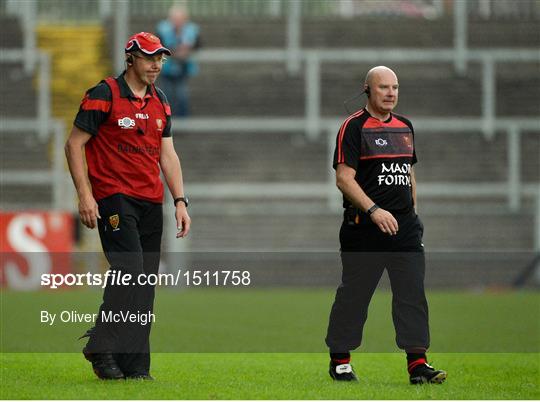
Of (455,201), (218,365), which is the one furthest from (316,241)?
(218,365)

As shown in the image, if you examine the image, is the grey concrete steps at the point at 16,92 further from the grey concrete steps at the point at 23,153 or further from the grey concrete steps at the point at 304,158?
the grey concrete steps at the point at 304,158

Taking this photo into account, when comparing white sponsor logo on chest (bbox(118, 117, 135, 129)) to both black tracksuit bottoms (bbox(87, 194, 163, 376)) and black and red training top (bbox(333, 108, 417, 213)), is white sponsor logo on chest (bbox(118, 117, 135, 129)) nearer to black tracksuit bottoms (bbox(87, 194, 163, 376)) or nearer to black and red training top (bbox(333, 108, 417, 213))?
black tracksuit bottoms (bbox(87, 194, 163, 376))

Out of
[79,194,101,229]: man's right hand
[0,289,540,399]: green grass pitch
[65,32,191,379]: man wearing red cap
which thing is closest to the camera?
[0,289,540,399]: green grass pitch

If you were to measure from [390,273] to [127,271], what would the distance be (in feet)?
4.78

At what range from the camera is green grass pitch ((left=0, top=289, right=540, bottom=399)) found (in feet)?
23.9

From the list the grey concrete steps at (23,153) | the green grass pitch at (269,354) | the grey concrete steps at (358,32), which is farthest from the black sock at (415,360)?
the grey concrete steps at (358,32)

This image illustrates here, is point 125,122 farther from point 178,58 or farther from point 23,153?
point 23,153

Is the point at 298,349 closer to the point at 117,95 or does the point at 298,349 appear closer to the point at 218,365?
the point at 218,365

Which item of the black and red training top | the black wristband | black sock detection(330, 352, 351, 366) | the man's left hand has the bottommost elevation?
black sock detection(330, 352, 351, 366)

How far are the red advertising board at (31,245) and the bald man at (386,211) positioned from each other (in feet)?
32.3

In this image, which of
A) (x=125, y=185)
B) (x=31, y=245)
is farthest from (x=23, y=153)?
(x=125, y=185)

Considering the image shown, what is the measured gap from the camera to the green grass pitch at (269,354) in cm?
730

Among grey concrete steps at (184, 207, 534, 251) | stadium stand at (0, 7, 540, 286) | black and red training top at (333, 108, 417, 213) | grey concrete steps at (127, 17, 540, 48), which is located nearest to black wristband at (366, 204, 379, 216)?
black and red training top at (333, 108, 417, 213)

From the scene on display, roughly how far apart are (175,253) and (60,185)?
2638 mm
